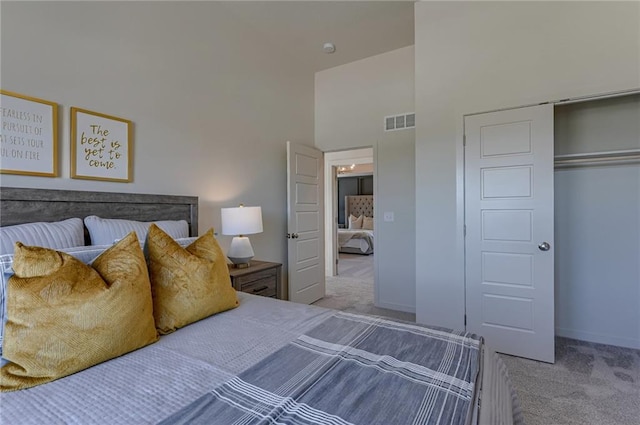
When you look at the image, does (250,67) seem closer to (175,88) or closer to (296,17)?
(296,17)

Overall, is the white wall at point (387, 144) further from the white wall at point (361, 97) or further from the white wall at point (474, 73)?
the white wall at point (474, 73)

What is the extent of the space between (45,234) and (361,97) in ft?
11.3

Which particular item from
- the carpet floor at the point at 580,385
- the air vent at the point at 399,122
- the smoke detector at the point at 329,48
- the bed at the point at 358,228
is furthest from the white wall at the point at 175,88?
the bed at the point at 358,228

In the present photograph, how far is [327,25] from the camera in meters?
3.12

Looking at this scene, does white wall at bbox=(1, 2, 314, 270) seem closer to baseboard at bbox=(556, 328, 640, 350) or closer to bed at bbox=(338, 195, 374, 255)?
baseboard at bbox=(556, 328, 640, 350)

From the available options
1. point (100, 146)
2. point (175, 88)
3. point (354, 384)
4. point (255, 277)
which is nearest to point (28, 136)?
point (100, 146)

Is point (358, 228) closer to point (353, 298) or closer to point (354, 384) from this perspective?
point (353, 298)

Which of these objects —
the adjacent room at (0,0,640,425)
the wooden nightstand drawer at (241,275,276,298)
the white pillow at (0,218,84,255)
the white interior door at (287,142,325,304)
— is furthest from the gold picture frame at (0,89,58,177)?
the white interior door at (287,142,325,304)

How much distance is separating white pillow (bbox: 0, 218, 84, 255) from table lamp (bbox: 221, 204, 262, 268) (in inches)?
40.7

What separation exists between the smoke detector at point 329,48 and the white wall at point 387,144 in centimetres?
44

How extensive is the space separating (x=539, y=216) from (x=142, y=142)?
3108mm

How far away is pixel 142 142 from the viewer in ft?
7.18

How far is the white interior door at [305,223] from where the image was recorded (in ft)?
11.7

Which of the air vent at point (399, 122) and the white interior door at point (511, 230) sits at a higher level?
the air vent at point (399, 122)
